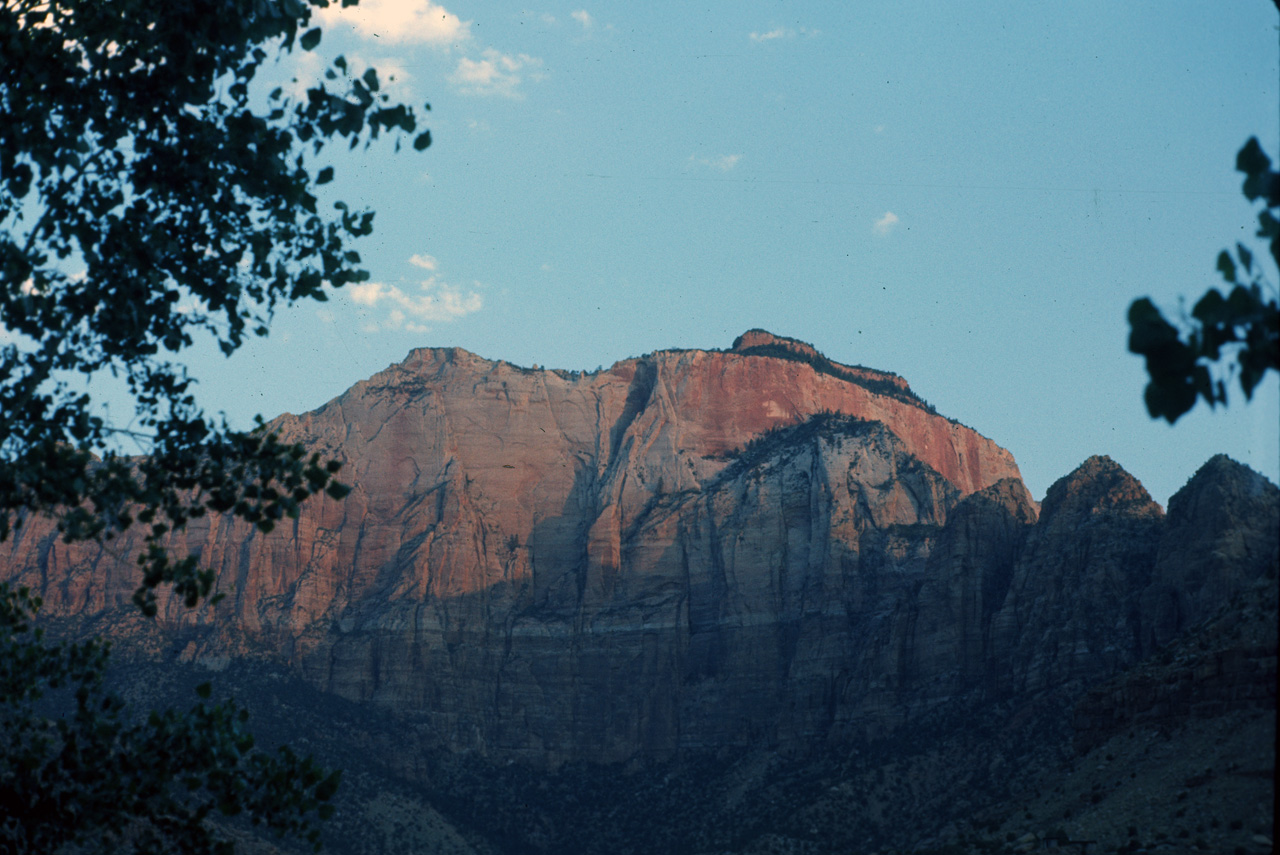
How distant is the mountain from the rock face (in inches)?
10.4

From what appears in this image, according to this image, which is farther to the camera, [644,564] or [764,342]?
[764,342]

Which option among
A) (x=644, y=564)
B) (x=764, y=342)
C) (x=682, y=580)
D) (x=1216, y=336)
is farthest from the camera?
(x=764, y=342)

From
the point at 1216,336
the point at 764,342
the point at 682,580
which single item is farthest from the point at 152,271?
the point at 764,342

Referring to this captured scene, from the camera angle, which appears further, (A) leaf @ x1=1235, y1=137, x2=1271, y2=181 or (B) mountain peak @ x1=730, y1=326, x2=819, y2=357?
(B) mountain peak @ x1=730, y1=326, x2=819, y2=357

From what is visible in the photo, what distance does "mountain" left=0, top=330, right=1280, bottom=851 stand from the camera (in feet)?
255

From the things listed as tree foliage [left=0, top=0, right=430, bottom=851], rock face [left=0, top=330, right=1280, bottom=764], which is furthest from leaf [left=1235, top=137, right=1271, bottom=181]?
rock face [left=0, top=330, right=1280, bottom=764]

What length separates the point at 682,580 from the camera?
4532 inches

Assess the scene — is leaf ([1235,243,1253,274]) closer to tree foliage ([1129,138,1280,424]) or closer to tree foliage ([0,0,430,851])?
tree foliage ([1129,138,1280,424])

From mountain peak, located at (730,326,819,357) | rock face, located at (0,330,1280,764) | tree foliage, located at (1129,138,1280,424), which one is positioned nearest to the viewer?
tree foliage, located at (1129,138,1280,424)

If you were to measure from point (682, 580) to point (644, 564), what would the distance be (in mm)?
3937

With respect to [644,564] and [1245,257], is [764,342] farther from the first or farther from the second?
[1245,257]

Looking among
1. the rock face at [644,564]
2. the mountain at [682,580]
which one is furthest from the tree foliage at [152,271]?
the rock face at [644,564]

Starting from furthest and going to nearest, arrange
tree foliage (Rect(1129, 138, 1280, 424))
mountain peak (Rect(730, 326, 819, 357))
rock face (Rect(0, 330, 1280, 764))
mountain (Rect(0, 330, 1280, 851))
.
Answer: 1. mountain peak (Rect(730, 326, 819, 357))
2. rock face (Rect(0, 330, 1280, 764))
3. mountain (Rect(0, 330, 1280, 851))
4. tree foliage (Rect(1129, 138, 1280, 424))

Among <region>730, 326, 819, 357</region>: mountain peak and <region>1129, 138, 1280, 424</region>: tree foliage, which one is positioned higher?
<region>730, 326, 819, 357</region>: mountain peak
